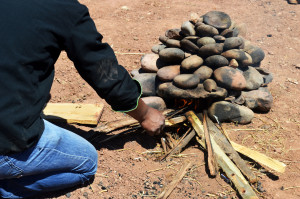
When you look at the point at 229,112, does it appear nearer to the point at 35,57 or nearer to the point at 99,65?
the point at 99,65

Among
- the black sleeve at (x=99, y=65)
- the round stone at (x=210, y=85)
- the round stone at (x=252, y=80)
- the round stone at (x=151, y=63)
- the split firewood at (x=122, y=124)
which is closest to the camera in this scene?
the black sleeve at (x=99, y=65)

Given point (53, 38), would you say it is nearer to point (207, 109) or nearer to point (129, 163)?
point (129, 163)

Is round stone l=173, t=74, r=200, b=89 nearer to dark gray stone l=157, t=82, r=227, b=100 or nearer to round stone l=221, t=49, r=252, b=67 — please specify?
dark gray stone l=157, t=82, r=227, b=100

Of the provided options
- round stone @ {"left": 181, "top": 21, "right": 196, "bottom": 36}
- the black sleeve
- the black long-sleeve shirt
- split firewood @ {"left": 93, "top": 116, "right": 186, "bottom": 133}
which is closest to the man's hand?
the black sleeve

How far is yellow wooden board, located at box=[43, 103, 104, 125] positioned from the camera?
13.3 feet

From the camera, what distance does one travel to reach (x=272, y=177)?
3.35 m

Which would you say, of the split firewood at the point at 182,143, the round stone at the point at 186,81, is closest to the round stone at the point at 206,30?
the round stone at the point at 186,81

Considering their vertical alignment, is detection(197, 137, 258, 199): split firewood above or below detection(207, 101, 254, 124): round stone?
below

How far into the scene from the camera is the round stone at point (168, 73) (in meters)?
4.24

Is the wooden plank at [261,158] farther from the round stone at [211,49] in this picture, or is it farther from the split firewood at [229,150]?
the round stone at [211,49]

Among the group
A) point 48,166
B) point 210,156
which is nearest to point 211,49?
point 210,156

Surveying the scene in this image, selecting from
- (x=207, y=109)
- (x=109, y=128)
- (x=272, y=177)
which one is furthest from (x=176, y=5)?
(x=272, y=177)

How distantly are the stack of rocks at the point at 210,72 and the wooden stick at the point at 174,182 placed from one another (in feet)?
3.09

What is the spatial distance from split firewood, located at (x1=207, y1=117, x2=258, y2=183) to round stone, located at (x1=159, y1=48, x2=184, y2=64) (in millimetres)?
940
